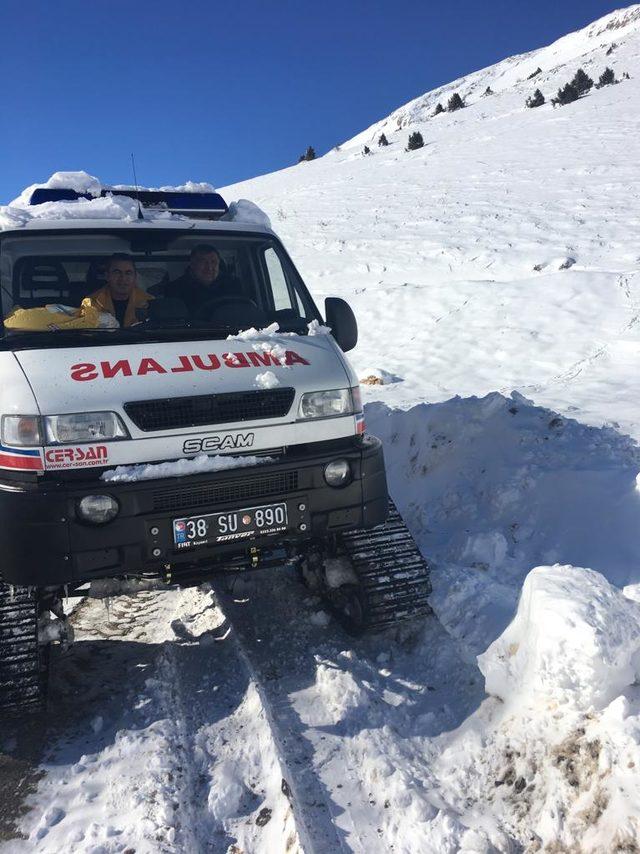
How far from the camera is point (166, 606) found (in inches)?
194

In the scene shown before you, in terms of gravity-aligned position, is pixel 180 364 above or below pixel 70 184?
below

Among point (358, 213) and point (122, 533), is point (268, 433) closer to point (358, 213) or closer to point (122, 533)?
point (122, 533)

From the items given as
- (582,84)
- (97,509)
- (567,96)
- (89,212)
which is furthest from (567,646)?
(582,84)

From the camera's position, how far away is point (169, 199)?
549 cm

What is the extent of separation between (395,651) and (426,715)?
2.26 feet

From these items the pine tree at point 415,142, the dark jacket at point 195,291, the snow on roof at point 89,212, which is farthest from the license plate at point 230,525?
the pine tree at point 415,142

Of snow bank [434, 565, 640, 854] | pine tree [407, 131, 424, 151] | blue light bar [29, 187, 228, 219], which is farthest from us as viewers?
pine tree [407, 131, 424, 151]

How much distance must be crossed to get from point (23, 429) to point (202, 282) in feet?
6.03

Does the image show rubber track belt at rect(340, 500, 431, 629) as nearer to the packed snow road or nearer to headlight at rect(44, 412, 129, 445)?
the packed snow road

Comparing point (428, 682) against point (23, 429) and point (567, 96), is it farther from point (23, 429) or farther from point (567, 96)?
point (567, 96)

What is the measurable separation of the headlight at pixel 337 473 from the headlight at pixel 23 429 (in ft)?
5.14

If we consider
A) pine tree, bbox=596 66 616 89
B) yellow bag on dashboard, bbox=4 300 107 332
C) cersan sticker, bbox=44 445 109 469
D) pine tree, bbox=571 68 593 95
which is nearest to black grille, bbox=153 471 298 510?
cersan sticker, bbox=44 445 109 469

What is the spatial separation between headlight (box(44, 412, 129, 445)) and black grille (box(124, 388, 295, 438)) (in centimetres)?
9

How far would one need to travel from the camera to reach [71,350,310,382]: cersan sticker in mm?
3611
